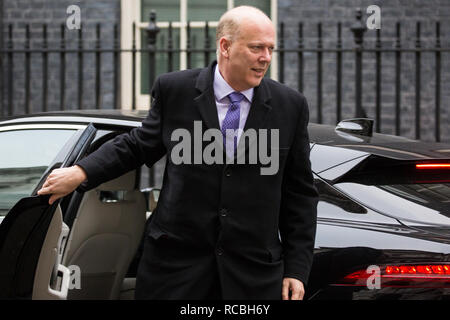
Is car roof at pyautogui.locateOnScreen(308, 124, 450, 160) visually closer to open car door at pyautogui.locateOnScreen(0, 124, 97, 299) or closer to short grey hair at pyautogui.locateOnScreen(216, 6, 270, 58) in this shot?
short grey hair at pyautogui.locateOnScreen(216, 6, 270, 58)

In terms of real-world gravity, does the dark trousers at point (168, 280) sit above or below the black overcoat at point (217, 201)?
below

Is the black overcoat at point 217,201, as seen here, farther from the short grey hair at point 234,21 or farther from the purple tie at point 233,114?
the short grey hair at point 234,21

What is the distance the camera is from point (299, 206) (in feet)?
9.60

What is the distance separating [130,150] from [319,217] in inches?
38.8

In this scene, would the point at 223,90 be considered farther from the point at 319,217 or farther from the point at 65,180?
the point at 319,217

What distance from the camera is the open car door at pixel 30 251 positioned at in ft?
10.0

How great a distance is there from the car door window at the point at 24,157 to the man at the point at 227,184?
1046mm

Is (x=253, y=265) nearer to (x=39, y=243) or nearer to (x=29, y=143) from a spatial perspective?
(x=39, y=243)

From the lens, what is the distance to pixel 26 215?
3.07m

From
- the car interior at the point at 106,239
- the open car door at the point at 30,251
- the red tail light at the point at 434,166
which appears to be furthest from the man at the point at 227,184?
the car interior at the point at 106,239

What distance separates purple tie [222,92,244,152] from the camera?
2838 millimetres

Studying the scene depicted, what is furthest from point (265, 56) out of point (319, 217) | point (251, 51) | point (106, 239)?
point (106, 239)

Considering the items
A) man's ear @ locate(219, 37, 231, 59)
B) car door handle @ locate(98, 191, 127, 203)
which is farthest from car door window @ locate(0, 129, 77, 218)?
man's ear @ locate(219, 37, 231, 59)
